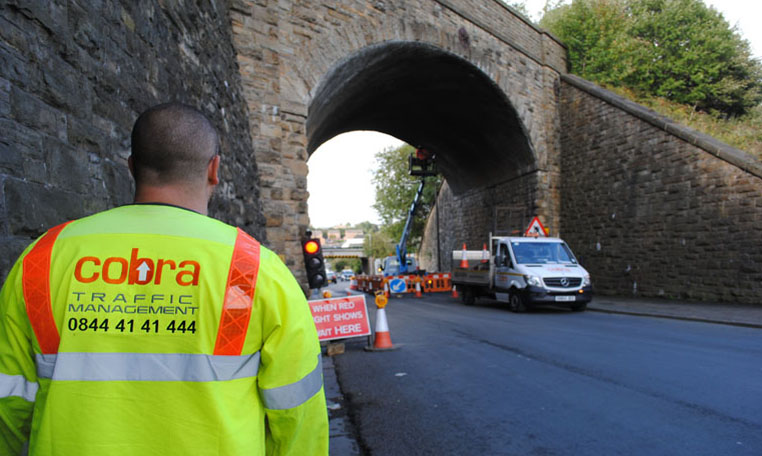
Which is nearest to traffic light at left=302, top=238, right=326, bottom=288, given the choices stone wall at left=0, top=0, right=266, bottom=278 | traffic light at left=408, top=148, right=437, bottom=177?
stone wall at left=0, top=0, right=266, bottom=278

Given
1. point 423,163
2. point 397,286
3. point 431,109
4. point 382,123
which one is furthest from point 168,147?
point 423,163

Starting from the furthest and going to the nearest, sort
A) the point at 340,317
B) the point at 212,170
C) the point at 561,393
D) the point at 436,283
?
1. the point at 436,283
2. the point at 340,317
3. the point at 561,393
4. the point at 212,170

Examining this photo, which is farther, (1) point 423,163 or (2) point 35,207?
(1) point 423,163

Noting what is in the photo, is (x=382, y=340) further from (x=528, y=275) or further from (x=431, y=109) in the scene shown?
(x=431, y=109)

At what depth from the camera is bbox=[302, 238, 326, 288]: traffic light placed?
7.37 meters

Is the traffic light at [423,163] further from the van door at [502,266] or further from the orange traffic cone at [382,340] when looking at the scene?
the orange traffic cone at [382,340]

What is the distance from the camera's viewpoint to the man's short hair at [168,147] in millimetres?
1405

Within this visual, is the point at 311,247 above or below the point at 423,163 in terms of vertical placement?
below

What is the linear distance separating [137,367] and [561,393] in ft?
13.6

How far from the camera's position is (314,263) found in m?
7.44

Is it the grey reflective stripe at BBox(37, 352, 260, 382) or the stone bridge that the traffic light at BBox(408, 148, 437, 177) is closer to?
the stone bridge

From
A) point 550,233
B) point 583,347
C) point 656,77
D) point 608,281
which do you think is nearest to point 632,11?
point 656,77

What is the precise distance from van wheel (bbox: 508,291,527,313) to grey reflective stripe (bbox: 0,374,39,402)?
1164 centimetres

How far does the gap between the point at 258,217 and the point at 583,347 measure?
5.68 metres
